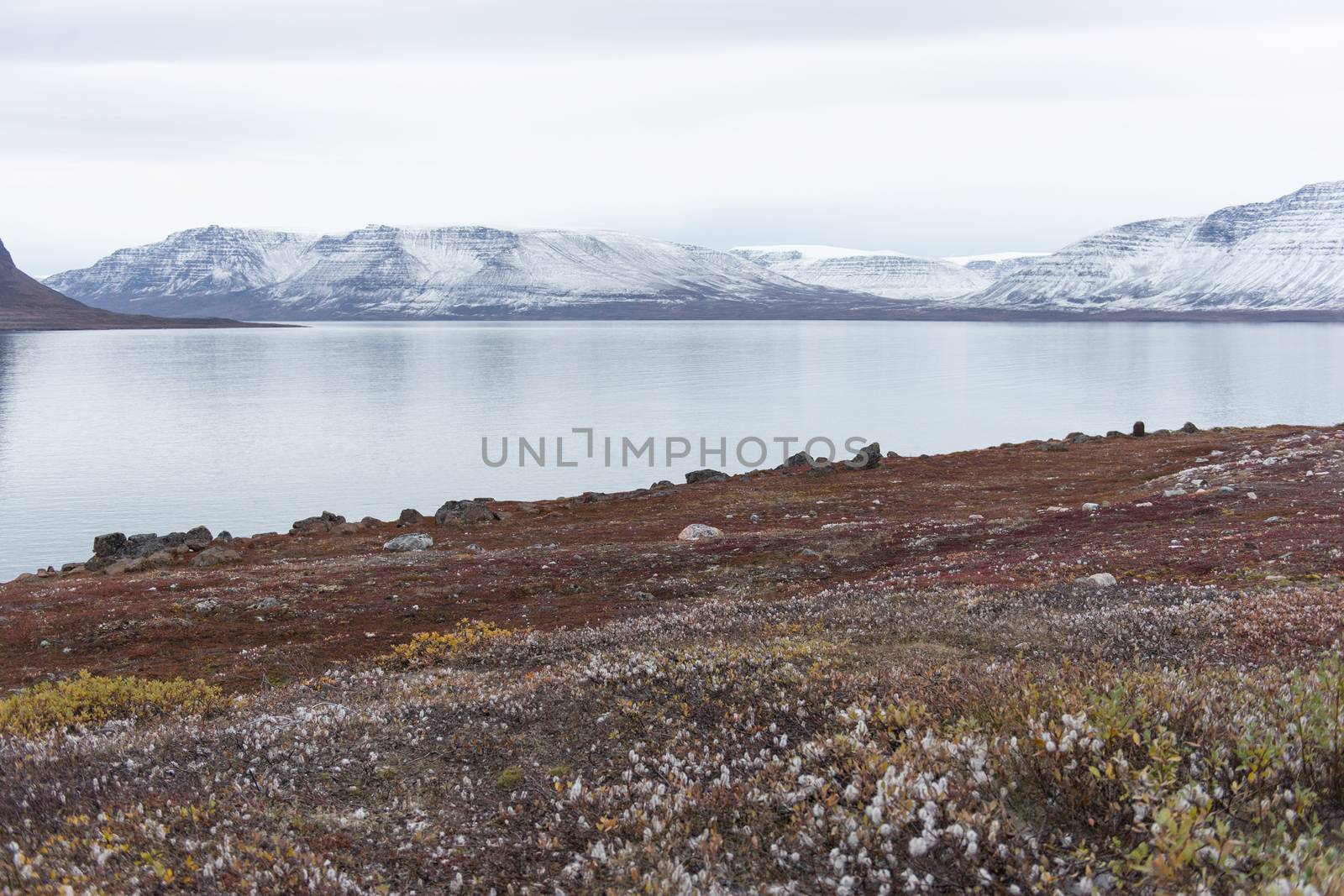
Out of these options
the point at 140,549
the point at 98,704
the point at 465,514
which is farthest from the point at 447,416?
the point at 98,704

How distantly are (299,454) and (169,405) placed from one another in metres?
44.0

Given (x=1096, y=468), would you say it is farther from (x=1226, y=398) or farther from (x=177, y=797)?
(x=1226, y=398)

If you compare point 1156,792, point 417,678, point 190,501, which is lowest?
point 190,501

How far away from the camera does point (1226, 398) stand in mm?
109438

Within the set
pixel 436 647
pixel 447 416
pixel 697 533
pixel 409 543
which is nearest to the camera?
pixel 436 647

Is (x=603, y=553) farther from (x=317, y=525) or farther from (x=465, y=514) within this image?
(x=317, y=525)

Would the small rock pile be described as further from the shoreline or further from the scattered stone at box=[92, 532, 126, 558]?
the shoreline

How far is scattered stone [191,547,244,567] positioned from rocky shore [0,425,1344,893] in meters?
15.5

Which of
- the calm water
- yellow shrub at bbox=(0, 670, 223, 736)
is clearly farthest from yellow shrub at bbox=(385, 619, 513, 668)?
the calm water

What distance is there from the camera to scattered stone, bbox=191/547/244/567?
35469 mm

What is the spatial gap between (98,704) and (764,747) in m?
10.2

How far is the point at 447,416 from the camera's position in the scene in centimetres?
9969

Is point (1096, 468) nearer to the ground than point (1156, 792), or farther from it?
nearer to the ground

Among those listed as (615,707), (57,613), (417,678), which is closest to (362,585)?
(57,613)
